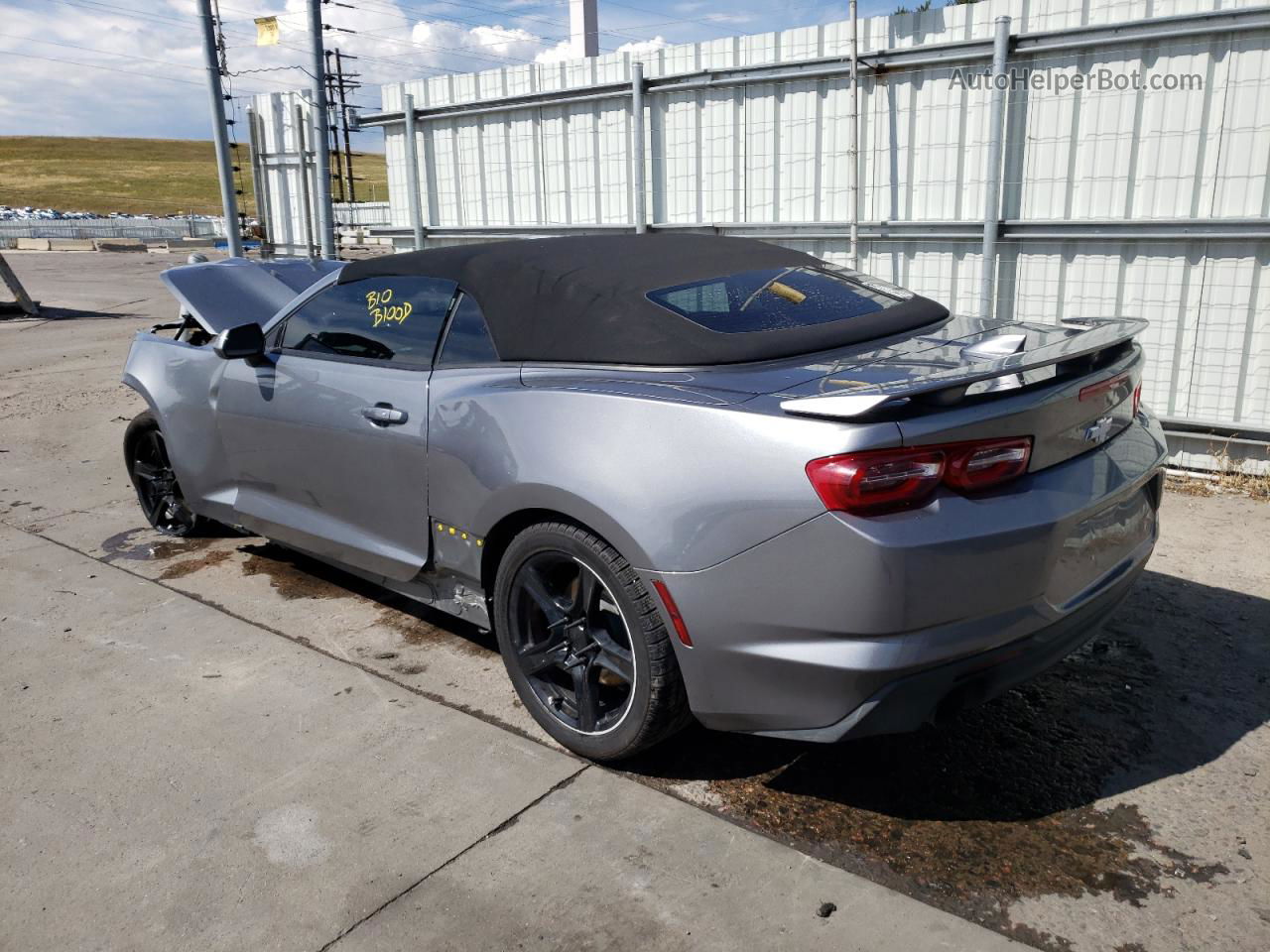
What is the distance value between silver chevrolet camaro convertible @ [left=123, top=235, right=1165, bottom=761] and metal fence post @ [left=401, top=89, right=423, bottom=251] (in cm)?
568

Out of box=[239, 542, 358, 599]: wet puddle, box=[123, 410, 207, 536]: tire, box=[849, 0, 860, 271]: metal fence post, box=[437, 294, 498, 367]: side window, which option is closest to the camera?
box=[437, 294, 498, 367]: side window

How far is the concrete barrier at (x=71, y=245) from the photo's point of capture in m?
44.8

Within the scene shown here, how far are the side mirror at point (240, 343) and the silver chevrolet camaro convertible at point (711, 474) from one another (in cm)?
2

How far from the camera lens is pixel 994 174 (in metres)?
6.29

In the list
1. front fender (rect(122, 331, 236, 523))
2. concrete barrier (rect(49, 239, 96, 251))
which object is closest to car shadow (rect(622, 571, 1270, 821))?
front fender (rect(122, 331, 236, 523))

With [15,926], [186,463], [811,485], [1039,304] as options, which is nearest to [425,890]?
[15,926]

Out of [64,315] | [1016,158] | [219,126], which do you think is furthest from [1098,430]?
[64,315]

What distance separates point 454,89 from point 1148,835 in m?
8.45

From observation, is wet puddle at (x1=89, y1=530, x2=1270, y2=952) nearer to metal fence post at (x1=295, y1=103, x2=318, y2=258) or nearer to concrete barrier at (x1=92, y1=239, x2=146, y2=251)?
metal fence post at (x1=295, y1=103, x2=318, y2=258)

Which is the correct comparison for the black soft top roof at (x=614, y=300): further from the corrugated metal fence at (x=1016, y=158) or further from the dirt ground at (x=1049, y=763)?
the corrugated metal fence at (x=1016, y=158)

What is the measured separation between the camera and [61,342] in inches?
523

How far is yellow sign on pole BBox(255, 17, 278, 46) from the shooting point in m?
9.13

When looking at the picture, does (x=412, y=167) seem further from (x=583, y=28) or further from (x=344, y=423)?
(x=344, y=423)

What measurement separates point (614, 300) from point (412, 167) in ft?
23.1
